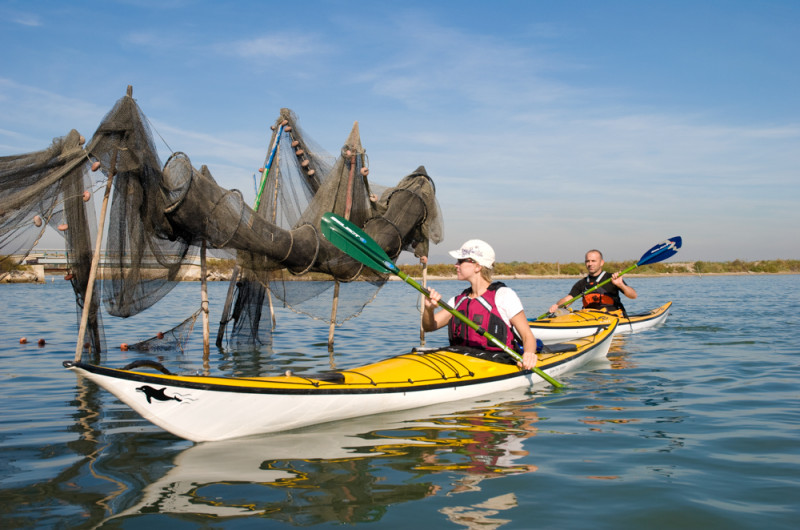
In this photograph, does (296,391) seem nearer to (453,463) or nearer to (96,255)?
(453,463)

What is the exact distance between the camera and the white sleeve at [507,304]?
6.27 m

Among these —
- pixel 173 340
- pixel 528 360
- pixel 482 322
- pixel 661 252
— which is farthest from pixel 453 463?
pixel 661 252

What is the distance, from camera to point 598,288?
12.2 meters

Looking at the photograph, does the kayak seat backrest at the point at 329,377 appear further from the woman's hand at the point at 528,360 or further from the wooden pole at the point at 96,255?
the wooden pole at the point at 96,255

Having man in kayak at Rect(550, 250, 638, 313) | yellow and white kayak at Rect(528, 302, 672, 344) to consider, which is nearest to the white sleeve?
yellow and white kayak at Rect(528, 302, 672, 344)

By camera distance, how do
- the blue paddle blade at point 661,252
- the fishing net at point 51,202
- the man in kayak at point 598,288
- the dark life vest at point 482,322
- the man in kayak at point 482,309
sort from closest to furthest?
the man in kayak at point 482,309
the dark life vest at point 482,322
the fishing net at point 51,202
the man in kayak at point 598,288
the blue paddle blade at point 661,252

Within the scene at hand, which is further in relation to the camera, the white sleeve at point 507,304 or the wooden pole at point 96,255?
the wooden pole at point 96,255

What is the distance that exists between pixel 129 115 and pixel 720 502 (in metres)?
7.27

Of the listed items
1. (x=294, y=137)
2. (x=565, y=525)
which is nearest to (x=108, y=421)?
(x=565, y=525)

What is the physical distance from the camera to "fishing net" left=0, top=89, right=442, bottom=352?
7312 millimetres

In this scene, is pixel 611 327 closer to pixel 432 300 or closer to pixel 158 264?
pixel 432 300

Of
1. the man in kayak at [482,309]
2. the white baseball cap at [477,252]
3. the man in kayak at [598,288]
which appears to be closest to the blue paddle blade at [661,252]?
the man in kayak at [598,288]

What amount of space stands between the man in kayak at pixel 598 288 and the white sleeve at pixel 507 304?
5.98 metres

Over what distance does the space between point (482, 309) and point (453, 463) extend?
2.34 meters
